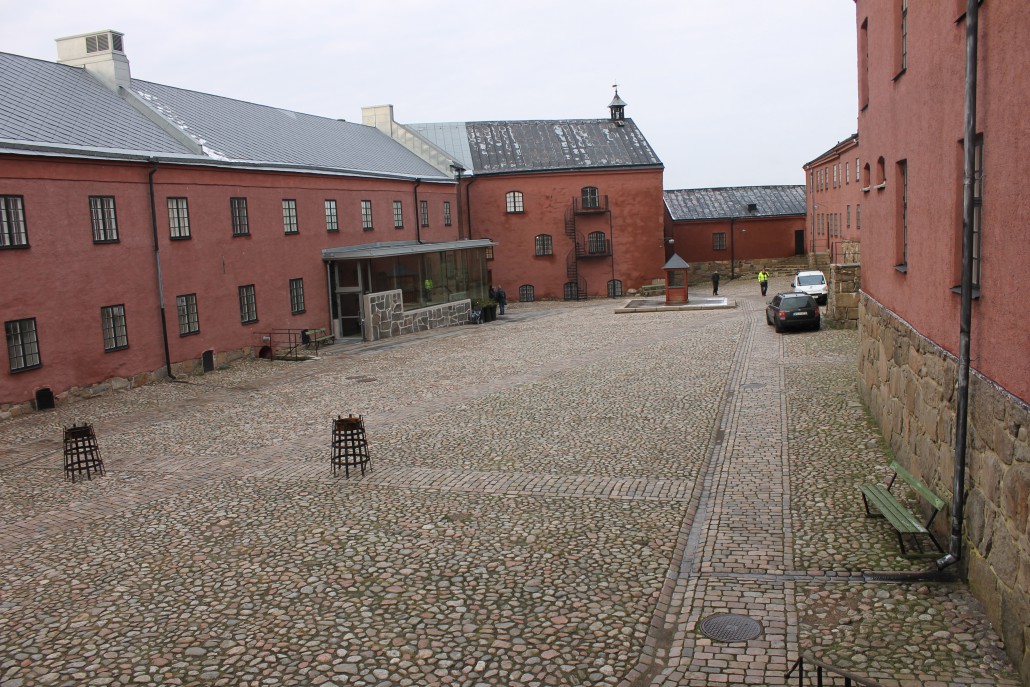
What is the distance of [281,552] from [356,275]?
2310cm

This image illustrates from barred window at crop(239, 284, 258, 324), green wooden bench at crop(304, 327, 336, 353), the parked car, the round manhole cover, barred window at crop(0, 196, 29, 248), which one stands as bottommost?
the round manhole cover

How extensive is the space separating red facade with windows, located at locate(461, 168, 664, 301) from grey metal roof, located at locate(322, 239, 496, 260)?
31.5 ft

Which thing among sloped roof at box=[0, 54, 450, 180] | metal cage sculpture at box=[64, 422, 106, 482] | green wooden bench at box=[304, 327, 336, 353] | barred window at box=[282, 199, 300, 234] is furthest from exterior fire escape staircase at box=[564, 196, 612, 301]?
metal cage sculpture at box=[64, 422, 106, 482]

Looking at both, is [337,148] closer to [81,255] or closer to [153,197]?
[153,197]

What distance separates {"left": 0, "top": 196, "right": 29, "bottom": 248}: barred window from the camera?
18828 mm

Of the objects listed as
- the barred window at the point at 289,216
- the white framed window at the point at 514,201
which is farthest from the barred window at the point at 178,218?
the white framed window at the point at 514,201

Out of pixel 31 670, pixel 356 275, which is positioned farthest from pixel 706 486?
pixel 356 275

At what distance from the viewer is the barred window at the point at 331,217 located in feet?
104

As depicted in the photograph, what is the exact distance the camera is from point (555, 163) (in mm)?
48281

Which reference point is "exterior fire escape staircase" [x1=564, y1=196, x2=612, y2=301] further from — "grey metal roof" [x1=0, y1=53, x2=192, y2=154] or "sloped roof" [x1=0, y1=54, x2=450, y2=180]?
"grey metal roof" [x1=0, y1=53, x2=192, y2=154]

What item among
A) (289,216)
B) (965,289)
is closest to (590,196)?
(289,216)

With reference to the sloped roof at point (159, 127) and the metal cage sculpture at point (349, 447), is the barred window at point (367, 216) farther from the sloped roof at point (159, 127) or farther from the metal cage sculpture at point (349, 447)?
the metal cage sculpture at point (349, 447)

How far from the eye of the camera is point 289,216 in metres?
29.5

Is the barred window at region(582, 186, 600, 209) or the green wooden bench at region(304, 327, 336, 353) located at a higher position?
the barred window at region(582, 186, 600, 209)
